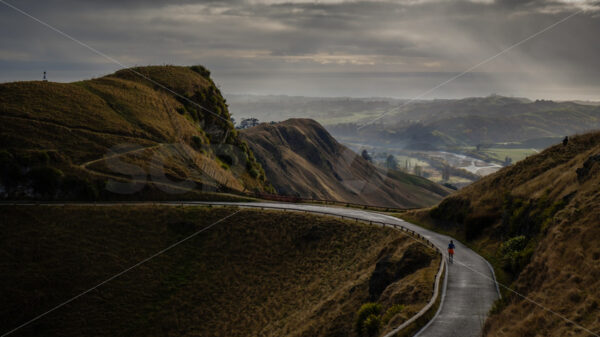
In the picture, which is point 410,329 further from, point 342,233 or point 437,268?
point 342,233

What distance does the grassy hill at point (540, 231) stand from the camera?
1998 cm

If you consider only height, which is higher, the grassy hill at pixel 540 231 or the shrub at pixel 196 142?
the shrub at pixel 196 142

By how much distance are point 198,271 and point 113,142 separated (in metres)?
34.3

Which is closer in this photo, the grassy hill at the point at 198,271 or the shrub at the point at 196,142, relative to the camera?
the grassy hill at the point at 198,271

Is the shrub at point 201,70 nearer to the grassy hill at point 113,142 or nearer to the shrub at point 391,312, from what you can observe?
the grassy hill at point 113,142

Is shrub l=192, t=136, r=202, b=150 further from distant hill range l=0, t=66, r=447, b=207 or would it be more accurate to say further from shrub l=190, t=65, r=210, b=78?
shrub l=190, t=65, r=210, b=78

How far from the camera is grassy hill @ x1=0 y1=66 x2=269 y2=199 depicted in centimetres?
6069

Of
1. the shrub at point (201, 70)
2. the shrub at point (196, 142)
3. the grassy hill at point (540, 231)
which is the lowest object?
the grassy hill at point (540, 231)

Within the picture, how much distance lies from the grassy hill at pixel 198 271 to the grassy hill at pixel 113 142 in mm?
7701

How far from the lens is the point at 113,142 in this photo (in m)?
71.8

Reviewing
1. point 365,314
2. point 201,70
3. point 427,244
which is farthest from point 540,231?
point 201,70

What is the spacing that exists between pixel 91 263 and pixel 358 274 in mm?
30190

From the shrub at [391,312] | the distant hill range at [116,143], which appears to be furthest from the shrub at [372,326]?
the distant hill range at [116,143]

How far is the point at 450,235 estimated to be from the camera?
45.7 m
